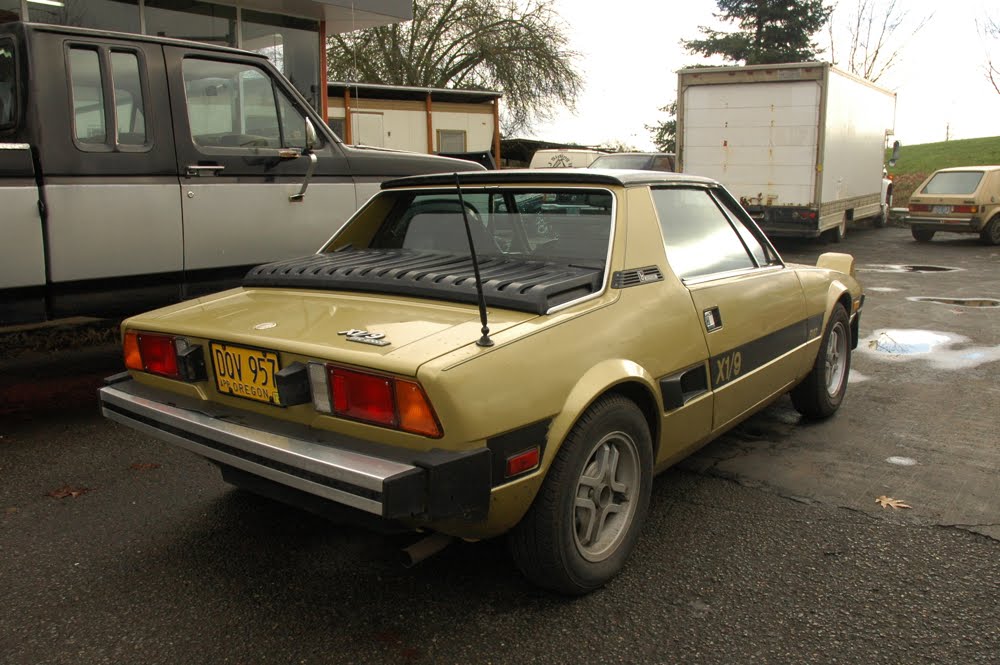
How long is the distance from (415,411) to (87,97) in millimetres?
3553

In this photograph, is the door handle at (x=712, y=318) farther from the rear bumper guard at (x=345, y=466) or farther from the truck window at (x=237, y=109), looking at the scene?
the truck window at (x=237, y=109)

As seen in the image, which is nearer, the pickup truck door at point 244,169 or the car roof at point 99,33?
the car roof at point 99,33

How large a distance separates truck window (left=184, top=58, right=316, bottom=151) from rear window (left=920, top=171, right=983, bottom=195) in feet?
49.2

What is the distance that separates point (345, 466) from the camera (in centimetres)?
237

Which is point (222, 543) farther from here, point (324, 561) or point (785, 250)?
point (785, 250)

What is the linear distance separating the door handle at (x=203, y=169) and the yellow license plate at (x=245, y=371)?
2.50 meters

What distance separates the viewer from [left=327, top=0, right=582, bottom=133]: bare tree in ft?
88.9

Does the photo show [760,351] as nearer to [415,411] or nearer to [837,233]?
[415,411]

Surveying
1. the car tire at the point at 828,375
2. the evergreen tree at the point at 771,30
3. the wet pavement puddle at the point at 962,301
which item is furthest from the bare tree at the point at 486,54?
the car tire at the point at 828,375

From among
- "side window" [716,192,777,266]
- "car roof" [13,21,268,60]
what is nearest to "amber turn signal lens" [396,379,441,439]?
"side window" [716,192,777,266]

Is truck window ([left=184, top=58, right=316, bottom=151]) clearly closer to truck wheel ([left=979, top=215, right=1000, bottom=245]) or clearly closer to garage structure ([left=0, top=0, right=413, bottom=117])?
garage structure ([left=0, top=0, right=413, bottom=117])

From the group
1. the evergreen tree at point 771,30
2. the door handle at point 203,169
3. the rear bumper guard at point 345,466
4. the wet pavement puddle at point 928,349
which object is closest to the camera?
the rear bumper guard at point 345,466

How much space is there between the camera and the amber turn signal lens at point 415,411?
2.38 meters

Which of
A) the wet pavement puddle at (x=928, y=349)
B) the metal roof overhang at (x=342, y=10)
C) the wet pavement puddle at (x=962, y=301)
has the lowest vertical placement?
the wet pavement puddle at (x=928, y=349)
